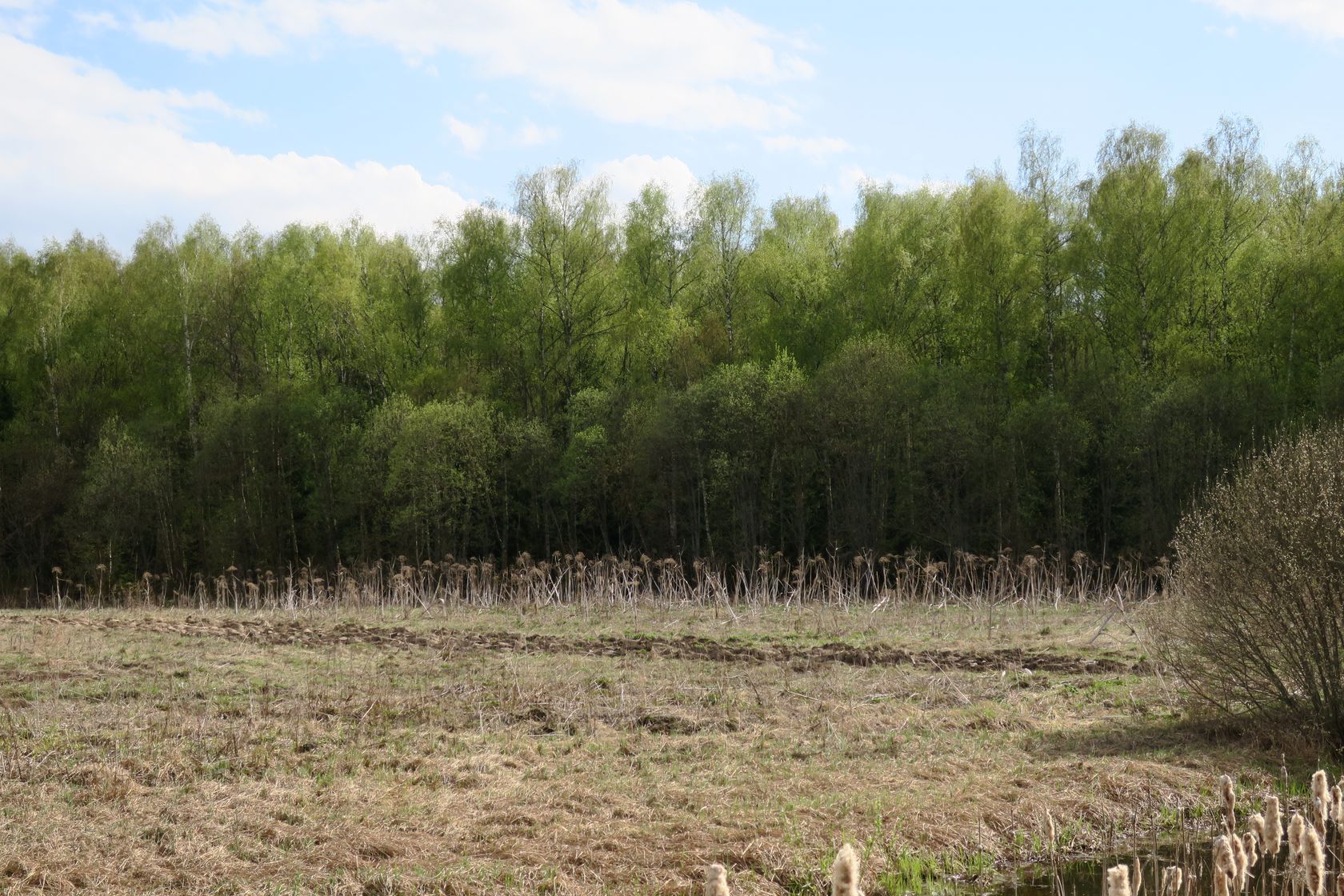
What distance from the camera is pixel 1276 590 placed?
970cm

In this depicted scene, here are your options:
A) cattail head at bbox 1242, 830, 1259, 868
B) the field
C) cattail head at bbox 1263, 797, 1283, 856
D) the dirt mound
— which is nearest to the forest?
the dirt mound

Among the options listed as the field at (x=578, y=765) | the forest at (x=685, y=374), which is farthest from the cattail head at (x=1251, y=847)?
the forest at (x=685, y=374)

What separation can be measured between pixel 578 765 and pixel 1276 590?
5732mm

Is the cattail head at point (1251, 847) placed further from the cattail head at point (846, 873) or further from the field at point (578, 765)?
the field at point (578, 765)

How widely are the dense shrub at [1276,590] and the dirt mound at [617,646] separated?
3.52 metres

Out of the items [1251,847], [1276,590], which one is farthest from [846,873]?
[1276,590]

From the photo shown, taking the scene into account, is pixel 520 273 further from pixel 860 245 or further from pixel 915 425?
pixel 915 425

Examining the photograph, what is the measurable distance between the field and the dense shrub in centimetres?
54

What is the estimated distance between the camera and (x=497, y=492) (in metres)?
37.7

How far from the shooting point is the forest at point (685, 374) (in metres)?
31.7

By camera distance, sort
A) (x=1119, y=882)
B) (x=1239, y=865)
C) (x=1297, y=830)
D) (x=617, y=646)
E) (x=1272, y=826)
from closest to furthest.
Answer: (x=1119, y=882)
(x=1239, y=865)
(x=1297, y=830)
(x=1272, y=826)
(x=617, y=646)

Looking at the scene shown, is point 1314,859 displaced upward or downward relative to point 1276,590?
downward

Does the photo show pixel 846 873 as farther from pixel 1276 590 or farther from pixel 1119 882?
pixel 1276 590

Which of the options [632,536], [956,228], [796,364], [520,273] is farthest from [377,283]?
[956,228]
